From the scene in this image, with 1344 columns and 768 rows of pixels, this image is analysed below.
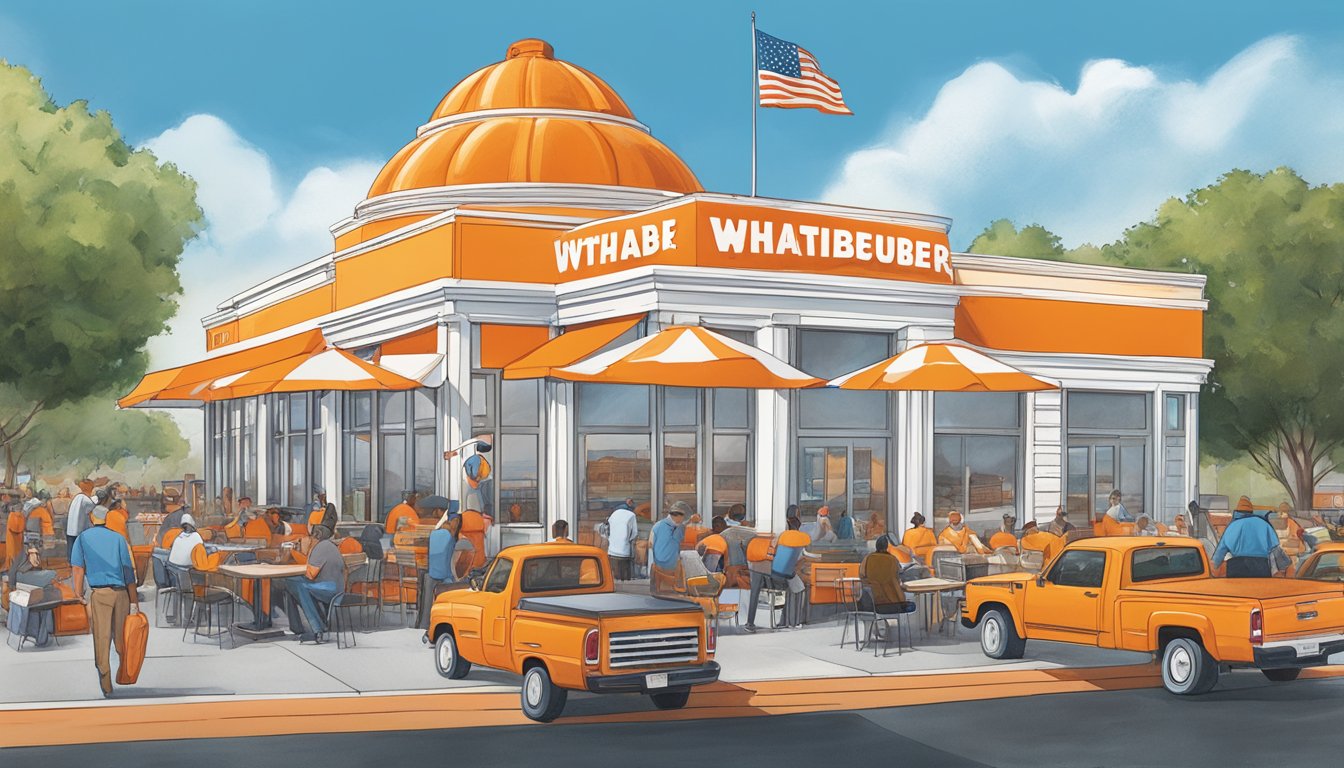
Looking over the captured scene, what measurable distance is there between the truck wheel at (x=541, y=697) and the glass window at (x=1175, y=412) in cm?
2395

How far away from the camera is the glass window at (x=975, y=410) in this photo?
30.5 m

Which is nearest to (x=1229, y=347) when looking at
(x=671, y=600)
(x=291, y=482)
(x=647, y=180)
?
(x=647, y=180)

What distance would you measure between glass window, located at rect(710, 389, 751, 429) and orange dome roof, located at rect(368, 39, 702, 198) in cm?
910

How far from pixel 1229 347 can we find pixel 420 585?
114 ft

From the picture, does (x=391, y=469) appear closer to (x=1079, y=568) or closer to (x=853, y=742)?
(x=1079, y=568)

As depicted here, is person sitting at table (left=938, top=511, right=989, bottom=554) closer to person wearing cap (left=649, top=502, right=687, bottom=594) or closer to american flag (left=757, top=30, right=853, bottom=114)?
person wearing cap (left=649, top=502, right=687, bottom=594)

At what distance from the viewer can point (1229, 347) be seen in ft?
156

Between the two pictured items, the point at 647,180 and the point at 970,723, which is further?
the point at 647,180

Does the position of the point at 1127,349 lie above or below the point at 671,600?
above

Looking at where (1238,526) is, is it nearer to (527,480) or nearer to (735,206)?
(735,206)

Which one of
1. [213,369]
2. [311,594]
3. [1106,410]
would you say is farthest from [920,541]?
[213,369]

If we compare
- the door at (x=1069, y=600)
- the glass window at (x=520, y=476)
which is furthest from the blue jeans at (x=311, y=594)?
the glass window at (x=520, y=476)

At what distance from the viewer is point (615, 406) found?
27344 millimetres

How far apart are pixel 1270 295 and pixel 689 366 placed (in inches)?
1255
